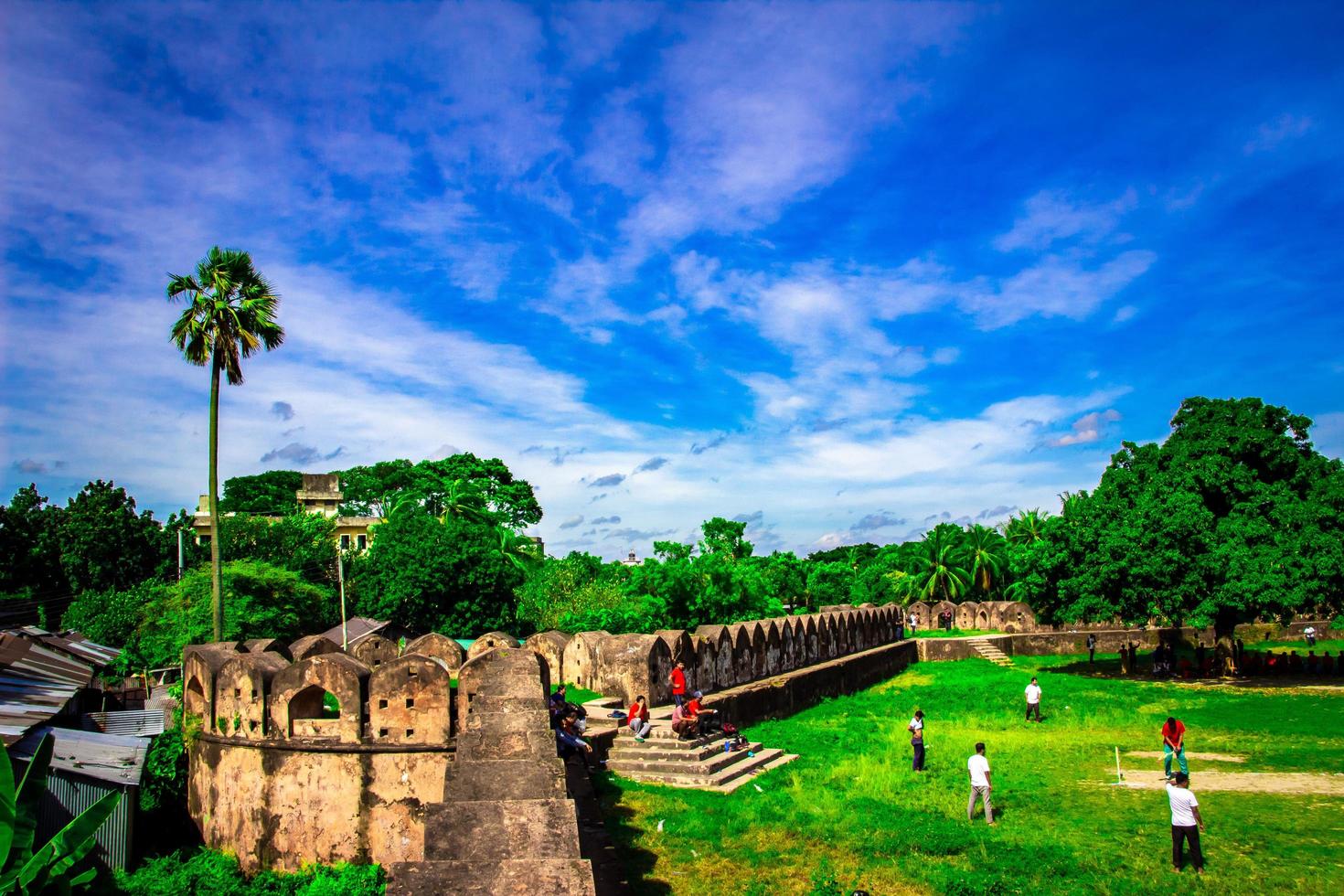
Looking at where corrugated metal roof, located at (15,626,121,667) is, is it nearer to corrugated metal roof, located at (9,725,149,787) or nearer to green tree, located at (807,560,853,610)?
corrugated metal roof, located at (9,725,149,787)

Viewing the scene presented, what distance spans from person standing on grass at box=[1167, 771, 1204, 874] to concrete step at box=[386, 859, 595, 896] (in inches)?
288

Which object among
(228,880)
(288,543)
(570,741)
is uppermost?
(288,543)

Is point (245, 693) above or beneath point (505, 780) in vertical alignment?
above

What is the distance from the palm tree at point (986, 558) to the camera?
53000 millimetres

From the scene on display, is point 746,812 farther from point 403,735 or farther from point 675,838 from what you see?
point 403,735

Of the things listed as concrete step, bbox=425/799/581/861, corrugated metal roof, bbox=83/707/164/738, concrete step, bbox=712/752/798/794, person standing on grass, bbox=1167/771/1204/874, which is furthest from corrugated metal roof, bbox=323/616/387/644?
person standing on grass, bbox=1167/771/1204/874

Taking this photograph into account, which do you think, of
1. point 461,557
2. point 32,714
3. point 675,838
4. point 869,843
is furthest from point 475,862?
point 461,557

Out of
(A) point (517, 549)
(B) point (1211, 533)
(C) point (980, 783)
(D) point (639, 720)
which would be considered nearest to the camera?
(C) point (980, 783)

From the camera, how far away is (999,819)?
1239 cm

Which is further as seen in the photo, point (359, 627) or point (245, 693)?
point (359, 627)

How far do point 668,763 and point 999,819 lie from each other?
4.99m

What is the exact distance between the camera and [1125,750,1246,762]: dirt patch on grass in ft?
52.3

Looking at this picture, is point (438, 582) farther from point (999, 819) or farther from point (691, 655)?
point (999, 819)

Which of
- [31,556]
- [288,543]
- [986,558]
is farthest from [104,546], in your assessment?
[986,558]
